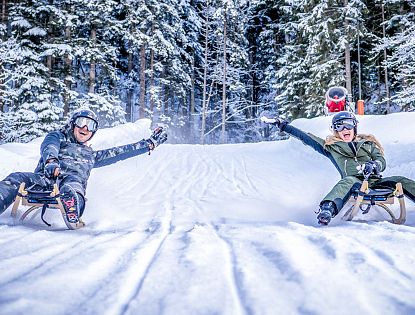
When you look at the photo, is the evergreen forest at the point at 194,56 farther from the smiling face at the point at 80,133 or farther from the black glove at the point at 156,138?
the smiling face at the point at 80,133

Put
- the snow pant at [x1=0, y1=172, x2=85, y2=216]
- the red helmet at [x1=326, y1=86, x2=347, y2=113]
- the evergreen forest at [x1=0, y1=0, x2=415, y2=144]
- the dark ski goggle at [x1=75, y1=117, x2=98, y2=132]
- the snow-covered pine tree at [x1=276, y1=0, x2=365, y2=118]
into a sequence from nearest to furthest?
1. the snow pant at [x1=0, y1=172, x2=85, y2=216]
2. the dark ski goggle at [x1=75, y1=117, x2=98, y2=132]
3. the red helmet at [x1=326, y1=86, x2=347, y2=113]
4. the evergreen forest at [x1=0, y1=0, x2=415, y2=144]
5. the snow-covered pine tree at [x1=276, y1=0, x2=365, y2=118]

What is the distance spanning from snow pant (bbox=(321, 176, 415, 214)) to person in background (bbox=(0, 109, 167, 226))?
2.38 m

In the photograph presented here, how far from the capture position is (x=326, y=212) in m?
3.25

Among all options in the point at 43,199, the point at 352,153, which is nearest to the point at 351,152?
the point at 352,153

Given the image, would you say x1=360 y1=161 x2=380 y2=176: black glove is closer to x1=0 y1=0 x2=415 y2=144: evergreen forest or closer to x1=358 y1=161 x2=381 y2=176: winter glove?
x1=358 y1=161 x2=381 y2=176: winter glove

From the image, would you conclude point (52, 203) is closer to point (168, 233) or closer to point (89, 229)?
point (89, 229)

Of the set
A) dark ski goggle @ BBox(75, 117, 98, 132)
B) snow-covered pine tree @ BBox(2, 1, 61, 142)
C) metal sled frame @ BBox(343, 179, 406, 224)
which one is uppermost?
snow-covered pine tree @ BBox(2, 1, 61, 142)

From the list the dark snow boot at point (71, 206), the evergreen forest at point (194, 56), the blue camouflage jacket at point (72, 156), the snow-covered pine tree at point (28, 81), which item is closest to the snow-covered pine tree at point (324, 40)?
the evergreen forest at point (194, 56)

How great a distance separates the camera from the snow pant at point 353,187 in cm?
344

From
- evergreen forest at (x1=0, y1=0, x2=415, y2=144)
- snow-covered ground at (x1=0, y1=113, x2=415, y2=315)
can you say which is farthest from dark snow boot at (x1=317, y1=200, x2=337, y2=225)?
evergreen forest at (x1=0, y1=0, x2=415, y2=144)

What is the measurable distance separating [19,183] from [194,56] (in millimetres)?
27742

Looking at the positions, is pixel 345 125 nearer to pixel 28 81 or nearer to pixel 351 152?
pixel 351 152

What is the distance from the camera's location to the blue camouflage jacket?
354 centimetres

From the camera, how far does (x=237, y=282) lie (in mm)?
1639
